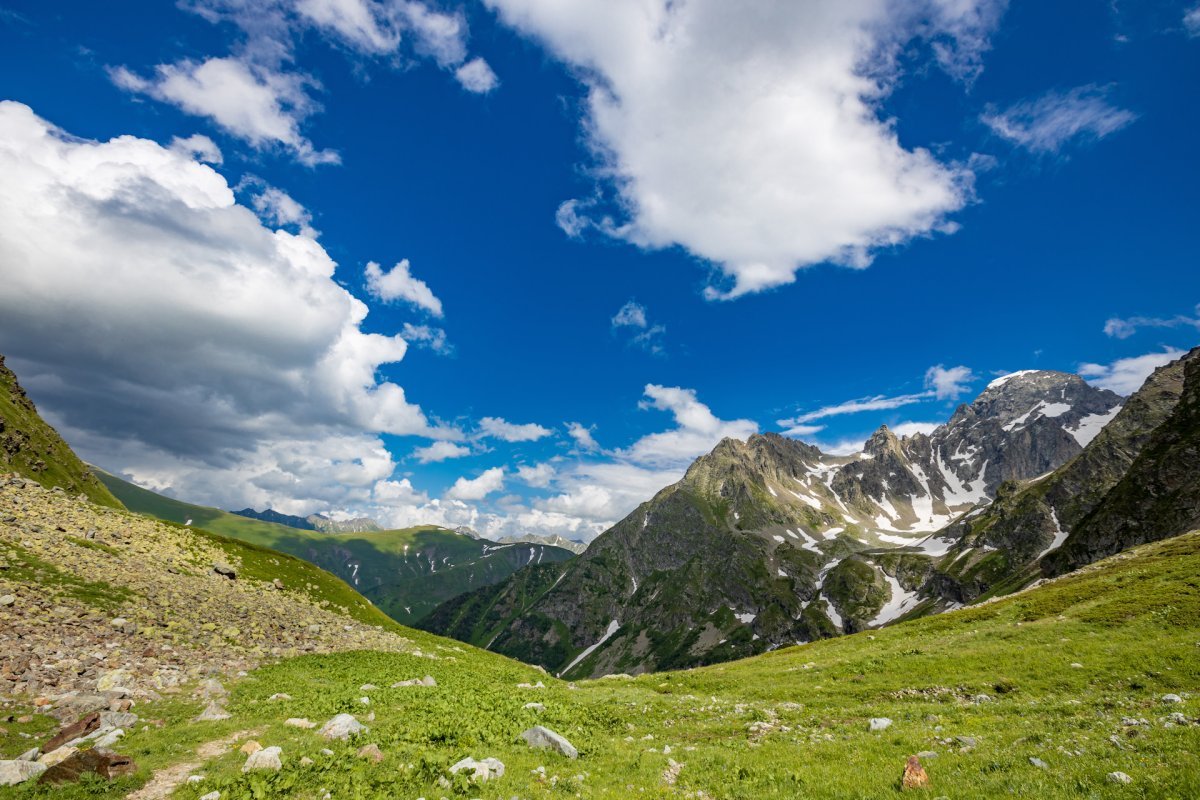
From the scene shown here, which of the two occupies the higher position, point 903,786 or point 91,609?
point 903,786

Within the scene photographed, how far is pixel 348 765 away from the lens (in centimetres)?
1495

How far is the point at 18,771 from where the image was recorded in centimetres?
1364

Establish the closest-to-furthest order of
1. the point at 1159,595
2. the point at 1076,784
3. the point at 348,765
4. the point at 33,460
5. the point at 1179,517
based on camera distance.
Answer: the point at 1076,784, the point at 348,765, the point at 1159,595, the point at 33,460, the point at 1179,517

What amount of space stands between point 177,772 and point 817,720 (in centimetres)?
2426

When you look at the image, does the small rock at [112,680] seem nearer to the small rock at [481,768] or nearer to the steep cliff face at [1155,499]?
the small rock at [481,768]

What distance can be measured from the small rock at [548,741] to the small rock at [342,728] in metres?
6.01

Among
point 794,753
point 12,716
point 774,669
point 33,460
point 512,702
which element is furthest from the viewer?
point 33,460

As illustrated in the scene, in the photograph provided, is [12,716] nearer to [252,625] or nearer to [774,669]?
[252,625]

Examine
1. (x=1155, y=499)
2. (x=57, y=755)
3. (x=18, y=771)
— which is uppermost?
(x=1155, y=499)

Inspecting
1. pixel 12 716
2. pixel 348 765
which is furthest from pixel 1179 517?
pixel 12 716

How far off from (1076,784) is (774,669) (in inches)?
1394

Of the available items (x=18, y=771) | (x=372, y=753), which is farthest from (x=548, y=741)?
(x=18, y=771)

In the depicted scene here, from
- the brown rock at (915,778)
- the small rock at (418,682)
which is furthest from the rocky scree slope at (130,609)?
the brown rock at (915,778)

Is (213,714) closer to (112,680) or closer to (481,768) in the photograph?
(112,680)
